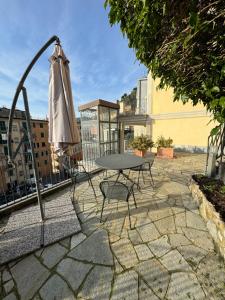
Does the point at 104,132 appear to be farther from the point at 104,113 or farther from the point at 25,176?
the point at 25,176

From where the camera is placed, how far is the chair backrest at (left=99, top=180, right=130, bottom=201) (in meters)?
2.03

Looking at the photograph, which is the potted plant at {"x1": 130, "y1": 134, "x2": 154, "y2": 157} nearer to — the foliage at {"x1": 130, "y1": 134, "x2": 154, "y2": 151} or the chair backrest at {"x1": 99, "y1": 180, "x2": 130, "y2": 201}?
the foliage at {"x1": 130, "y1": 134, "x2": 154, "y2": 151}

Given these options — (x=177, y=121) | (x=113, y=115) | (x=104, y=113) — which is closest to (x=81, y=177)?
(x=104, y=113)

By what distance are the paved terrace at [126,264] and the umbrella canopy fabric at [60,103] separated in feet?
4.65

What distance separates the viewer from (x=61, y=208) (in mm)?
2498

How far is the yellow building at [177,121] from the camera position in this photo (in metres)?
7.43

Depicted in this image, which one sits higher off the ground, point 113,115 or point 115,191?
point 113,115

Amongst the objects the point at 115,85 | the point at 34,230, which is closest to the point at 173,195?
the point at 34,230

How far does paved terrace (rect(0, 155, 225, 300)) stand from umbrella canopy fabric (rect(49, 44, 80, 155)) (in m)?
1.42

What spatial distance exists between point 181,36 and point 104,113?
4.65 m

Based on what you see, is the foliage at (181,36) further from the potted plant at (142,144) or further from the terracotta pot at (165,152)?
the terracotta pot at (165,152)

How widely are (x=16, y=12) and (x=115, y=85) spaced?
30.2ft

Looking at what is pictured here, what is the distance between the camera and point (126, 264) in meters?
1.49

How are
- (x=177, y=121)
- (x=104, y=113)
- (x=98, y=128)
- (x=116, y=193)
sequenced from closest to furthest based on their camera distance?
(x=116, y=193)
(x=98, y=128)
(x=104, y=113)
(x=177, y=121)
